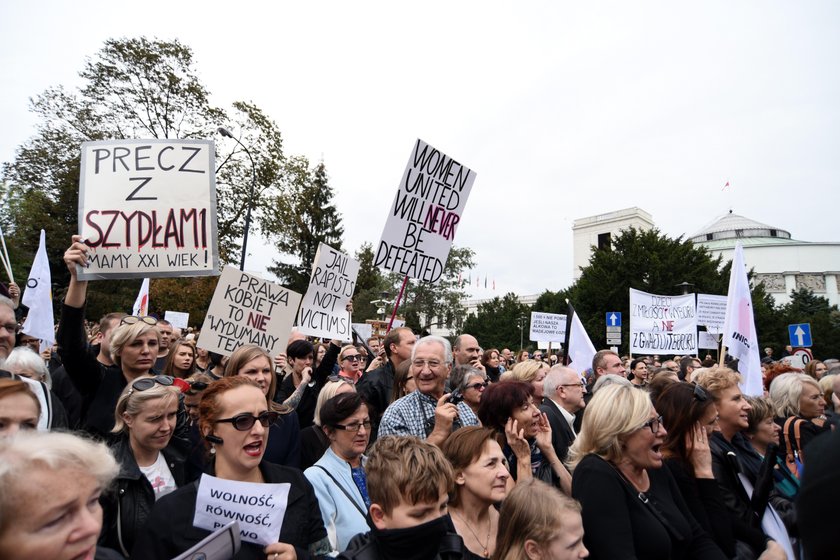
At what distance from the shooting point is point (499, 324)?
70.9m

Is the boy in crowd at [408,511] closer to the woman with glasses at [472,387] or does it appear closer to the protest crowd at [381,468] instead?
the protest crowd at [381,468]

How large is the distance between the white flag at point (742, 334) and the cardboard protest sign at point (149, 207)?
6.88 m

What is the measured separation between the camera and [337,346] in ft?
20.9

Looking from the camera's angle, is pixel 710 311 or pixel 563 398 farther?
pixel 710 311

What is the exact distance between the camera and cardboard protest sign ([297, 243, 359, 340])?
7.29 metres

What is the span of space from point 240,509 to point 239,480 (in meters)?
0.23

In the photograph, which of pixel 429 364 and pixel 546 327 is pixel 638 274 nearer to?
pixel 546 327

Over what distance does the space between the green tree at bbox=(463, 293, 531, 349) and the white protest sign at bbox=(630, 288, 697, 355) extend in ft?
182

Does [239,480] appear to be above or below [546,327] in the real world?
below

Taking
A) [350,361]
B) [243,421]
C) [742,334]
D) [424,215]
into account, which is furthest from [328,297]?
[742,334]

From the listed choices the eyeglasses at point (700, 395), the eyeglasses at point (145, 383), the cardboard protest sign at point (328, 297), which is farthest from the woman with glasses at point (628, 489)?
the cardboard protest sign at point (328, 297)

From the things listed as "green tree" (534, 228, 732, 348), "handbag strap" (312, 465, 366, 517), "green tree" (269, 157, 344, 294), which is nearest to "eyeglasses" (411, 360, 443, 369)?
"handbag strap" (312, 465, 366, 517)

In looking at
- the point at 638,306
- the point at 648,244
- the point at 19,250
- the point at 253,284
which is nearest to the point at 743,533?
the point at 253,284

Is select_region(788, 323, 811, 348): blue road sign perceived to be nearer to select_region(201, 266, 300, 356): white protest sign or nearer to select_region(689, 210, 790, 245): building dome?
select_region(201, 266, 300, 356): white protest sign
